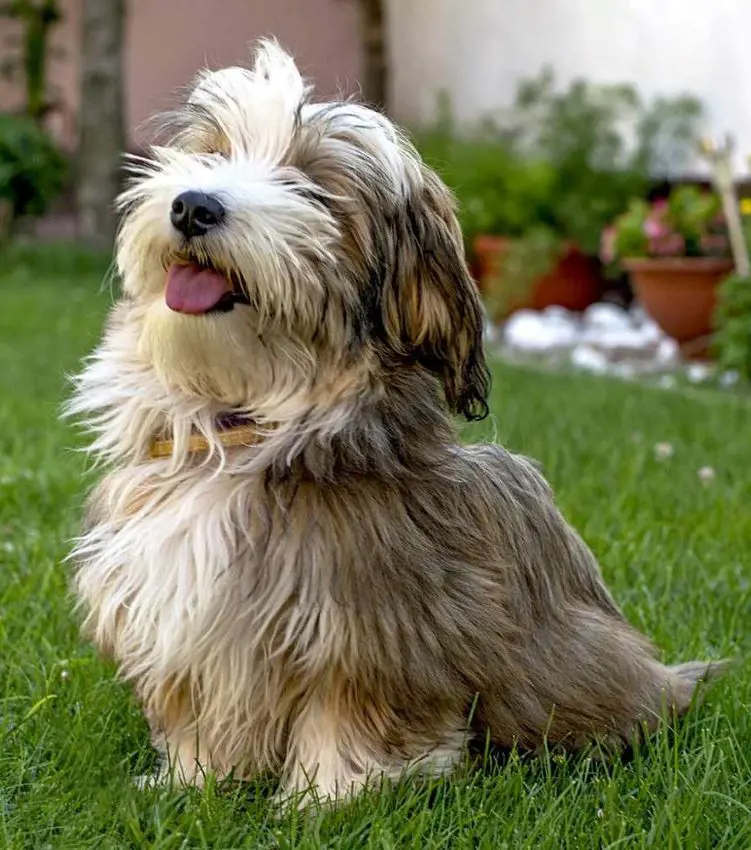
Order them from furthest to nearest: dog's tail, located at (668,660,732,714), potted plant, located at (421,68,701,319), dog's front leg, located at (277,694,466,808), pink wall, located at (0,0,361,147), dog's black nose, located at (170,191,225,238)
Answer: pink wall, located at (0,0,361,147), potted plant, located at (421,68,701,319), dog's tail, located at (668,660,732,714), dog's front leg, located at (277,694,466,808), dog's black nose, located at (170,191,225,238)

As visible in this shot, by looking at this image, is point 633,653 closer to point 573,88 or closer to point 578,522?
point 578,522

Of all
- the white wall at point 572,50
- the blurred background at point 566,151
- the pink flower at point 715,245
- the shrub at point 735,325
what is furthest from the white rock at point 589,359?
the white wall at point 572,50

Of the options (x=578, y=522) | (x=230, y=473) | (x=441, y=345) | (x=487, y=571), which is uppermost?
(x=441, y=345)

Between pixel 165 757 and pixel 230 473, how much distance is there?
0.61 m

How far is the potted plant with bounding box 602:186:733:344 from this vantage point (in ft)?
29.4

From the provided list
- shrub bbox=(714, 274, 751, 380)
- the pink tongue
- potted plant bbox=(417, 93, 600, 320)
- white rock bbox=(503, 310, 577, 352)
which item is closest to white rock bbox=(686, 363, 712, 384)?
shrub bbox=(714, 274, 751, 380)

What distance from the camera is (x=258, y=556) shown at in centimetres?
246

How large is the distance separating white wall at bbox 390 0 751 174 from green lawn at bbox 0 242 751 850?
5.02m

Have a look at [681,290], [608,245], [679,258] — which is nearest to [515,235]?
[608,245]

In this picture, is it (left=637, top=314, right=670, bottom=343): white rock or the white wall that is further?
the white wall

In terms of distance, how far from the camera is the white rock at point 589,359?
28.4ft

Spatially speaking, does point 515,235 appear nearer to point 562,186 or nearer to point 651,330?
point 562,186

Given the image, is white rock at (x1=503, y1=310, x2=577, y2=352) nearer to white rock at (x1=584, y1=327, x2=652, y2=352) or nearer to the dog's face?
white rock at (x1=584, y1=327, x2=652, y2=352)

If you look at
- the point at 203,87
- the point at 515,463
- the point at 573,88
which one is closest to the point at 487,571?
the point at 515,463
